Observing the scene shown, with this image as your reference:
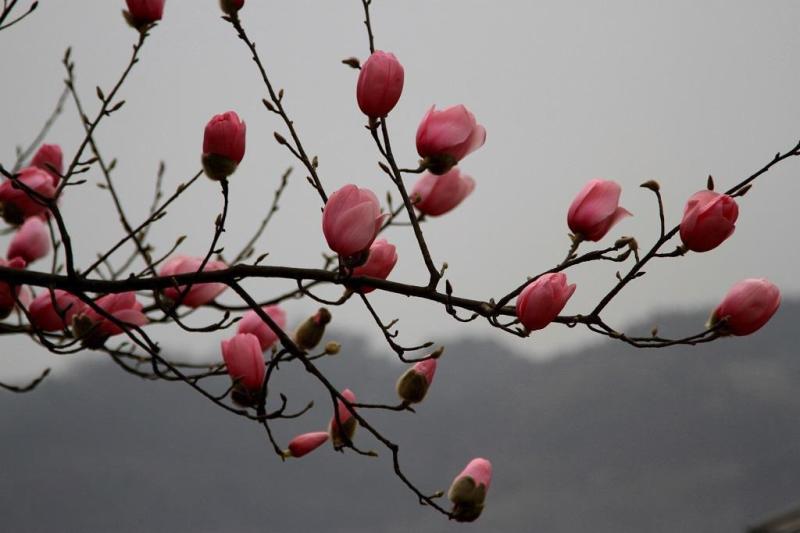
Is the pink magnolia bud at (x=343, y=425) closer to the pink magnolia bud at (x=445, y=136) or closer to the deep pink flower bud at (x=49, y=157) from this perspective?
the pink magnolia bud at (x=445, y=136)

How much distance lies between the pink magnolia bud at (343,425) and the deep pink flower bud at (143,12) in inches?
13.7

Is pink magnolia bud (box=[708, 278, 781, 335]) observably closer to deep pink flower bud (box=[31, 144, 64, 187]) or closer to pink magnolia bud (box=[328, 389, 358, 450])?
pink magnolia bud (box=[328, 389, 358, 450])

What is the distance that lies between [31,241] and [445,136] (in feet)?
1.55

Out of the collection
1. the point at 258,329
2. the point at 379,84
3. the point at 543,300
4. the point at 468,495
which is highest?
the point at 379,84

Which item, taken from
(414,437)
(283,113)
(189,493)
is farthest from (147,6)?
(189,493)

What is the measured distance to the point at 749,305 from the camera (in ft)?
2.00

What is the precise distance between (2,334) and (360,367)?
6.29 m

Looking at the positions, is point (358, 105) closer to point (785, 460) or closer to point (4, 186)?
point (4, 186)

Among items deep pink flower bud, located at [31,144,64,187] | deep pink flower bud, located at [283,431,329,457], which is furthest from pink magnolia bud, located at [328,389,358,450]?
deep pink flower bud, located at [31,144,64,187]

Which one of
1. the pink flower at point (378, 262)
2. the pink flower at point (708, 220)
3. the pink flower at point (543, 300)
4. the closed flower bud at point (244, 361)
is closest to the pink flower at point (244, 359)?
the closed flower bud at point (244, 361)

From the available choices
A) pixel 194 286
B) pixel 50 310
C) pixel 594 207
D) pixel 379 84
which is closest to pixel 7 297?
pixel 50 310

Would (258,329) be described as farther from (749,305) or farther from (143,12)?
(749,305)

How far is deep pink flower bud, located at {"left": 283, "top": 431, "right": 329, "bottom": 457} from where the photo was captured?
709 millimetres

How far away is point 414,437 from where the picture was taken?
809cm
